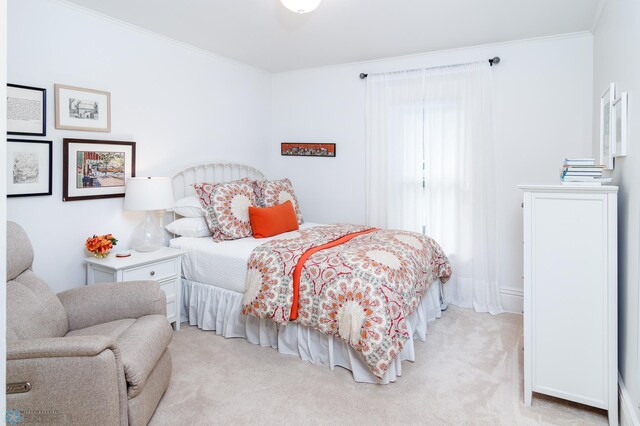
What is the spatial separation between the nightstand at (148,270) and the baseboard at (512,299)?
2972mm

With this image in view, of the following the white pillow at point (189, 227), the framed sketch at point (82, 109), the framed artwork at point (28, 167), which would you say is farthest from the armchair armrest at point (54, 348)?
the white pillow at point (189, 227)

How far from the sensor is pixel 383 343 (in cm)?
235

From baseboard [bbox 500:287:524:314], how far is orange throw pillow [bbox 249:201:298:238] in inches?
83.7

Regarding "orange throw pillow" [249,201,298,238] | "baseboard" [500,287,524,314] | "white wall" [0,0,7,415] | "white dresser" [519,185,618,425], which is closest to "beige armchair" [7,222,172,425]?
"white wall" [0,0,7,415]

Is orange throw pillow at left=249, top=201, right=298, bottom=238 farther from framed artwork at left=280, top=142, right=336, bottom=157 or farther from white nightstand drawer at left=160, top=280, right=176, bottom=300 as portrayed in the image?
framed artwork at left=280, top=142, right=336, bottom=157

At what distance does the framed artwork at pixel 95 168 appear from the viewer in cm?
295

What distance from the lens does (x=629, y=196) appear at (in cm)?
209

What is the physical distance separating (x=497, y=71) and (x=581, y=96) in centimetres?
74

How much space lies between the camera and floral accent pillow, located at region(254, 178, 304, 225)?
13.2ft

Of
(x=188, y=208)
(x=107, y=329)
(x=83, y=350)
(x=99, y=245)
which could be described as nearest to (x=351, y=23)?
(x=188, y=208)

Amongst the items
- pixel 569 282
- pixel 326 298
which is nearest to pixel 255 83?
pixel 326 298

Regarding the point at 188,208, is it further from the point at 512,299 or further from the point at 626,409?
the point at 626,409

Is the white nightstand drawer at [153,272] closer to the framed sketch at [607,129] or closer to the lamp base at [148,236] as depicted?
the lamp base at [148,236]

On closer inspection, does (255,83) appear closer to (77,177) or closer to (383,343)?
(77,177)
